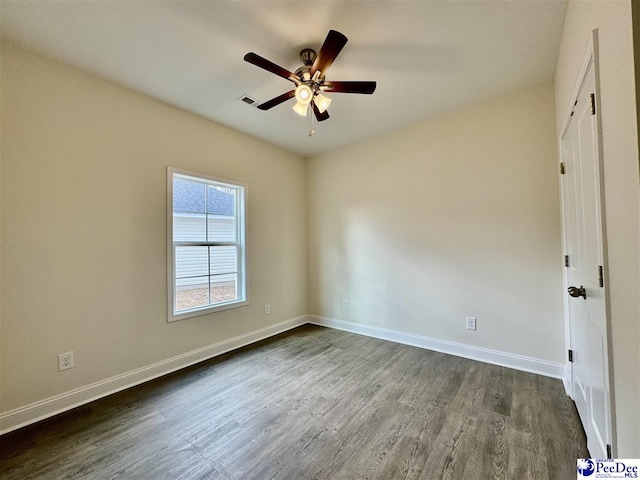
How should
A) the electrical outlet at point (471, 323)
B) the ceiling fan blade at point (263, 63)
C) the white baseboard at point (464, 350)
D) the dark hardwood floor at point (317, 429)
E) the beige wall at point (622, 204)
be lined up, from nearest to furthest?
the beige wall at point (622, 204), the dark hardwood floor at point (317, 429), the ceiling fan blade at point (263, 63), the white baseboard at point (464, 350), the electrical outlet at point (471, 323)

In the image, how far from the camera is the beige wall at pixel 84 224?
6.20ft

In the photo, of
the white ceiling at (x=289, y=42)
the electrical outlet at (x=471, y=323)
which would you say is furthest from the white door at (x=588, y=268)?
the electrical outlet at (x=471, y=323)

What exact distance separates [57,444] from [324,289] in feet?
10.3

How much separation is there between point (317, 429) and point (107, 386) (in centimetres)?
190

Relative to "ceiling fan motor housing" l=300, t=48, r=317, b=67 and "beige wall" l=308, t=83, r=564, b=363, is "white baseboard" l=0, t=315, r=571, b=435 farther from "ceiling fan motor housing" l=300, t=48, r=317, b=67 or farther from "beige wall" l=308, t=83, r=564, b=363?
Answer: "ceiling fan motor housing" l=300, t=48, r=317, b=67

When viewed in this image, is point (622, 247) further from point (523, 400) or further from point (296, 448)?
point (296, 448)

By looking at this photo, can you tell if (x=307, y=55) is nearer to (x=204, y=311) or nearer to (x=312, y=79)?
(x=312, y=79)

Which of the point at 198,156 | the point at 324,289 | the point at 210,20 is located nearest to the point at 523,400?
the point at 324,289

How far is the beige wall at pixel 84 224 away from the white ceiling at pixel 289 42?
26 cm

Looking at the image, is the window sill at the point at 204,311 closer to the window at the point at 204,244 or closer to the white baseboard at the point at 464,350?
the window at the point at 204,244

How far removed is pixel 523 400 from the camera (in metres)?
2.12

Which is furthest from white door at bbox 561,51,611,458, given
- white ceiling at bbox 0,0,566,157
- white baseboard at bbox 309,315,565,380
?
white ceiling at bbox 0,0,566,157

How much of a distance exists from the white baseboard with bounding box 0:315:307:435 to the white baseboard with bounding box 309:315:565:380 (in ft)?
4.93

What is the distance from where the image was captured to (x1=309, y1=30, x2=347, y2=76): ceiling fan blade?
1557 mm
